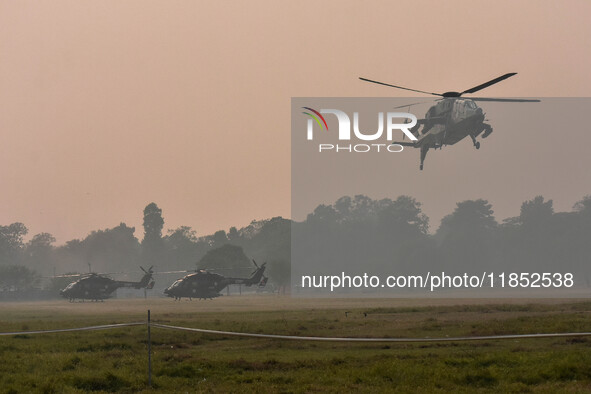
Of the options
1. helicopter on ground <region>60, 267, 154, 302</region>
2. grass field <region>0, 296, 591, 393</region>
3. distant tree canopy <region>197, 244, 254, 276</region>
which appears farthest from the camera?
distant tree canopy <region>197, 244, 254, 276</region>

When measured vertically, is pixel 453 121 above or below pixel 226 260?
above

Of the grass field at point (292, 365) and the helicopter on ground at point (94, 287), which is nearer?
the grass field at point (292, 365)

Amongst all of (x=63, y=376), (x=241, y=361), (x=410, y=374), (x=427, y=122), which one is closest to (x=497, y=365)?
(x=410, y=374)

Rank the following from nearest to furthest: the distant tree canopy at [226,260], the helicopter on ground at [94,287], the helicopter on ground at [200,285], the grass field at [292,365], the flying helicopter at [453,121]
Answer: the grass field at [292,365]
the flying helicopter at [453,121]
the helicopter on ground at [200,285]
the helicopter on ground at [94,287]
the distant tree canopy at [226,260]

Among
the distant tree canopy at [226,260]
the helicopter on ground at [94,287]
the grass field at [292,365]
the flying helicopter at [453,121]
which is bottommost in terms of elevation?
the grass field at [292,365]

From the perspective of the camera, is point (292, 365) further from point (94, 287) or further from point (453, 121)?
point (94, 287)

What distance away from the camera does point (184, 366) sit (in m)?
26.7

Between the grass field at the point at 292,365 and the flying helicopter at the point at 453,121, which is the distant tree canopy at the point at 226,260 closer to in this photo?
the flying helicopter at the point at 453,121

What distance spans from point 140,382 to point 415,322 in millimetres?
30409

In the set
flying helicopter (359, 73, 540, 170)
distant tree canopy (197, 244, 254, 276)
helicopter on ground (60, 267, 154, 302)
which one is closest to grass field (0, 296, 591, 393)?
flying helicopter (359, 73, 540, 170)

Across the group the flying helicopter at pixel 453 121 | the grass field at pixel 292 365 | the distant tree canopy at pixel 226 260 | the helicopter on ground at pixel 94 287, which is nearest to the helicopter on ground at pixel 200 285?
the helicopter on ground at pixel 94 287

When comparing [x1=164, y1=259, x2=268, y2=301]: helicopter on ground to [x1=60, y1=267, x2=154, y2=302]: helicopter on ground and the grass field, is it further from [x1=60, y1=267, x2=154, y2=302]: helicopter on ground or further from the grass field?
the grass field

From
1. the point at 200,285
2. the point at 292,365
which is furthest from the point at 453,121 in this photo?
the point at 292,365

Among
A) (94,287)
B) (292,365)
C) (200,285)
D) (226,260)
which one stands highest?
(226,260)
